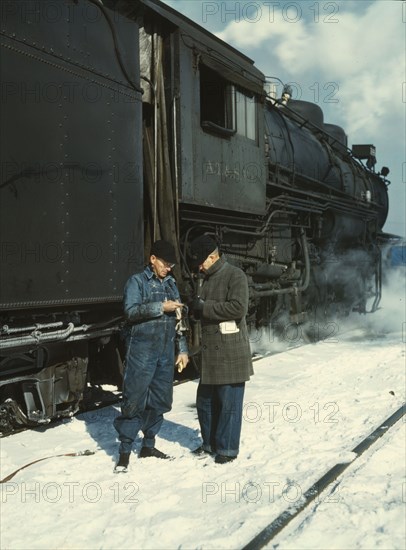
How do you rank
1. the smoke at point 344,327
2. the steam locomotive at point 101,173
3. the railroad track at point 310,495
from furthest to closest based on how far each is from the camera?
the smoke at point 344,327 → the steam locomotive at point 101,173 → the railroad track at point 310,495

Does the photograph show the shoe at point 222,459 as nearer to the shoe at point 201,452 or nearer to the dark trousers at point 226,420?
the dark trousers at point 226,420

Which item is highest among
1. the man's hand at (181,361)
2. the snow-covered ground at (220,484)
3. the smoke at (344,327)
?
the man's hand at (181,361)

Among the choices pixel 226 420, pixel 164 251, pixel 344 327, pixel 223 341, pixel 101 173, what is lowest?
pixel 344 327

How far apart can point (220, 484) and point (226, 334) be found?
Result: 962 mm

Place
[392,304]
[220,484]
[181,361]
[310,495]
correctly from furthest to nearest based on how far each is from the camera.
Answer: [392,304] < [181,361] < [220,484] < [310,495]

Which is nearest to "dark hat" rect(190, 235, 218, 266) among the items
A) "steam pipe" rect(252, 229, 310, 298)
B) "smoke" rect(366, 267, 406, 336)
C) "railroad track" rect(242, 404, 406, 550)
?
"railroad track" rect(242, 404, 406, 550)

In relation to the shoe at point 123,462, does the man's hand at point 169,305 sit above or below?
above

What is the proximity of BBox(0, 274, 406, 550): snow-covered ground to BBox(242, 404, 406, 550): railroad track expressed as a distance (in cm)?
4

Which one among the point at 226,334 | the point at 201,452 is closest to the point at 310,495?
the point at 201,452

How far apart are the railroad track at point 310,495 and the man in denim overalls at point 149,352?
3.80 feet

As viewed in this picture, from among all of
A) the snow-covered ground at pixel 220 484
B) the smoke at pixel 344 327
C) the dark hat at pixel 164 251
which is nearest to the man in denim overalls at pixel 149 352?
the dark hat at pixel 164 251

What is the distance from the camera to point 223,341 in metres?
3.81

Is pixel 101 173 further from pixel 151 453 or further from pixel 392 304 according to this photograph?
pixel 392 304

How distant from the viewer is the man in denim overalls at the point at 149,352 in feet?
12.1
